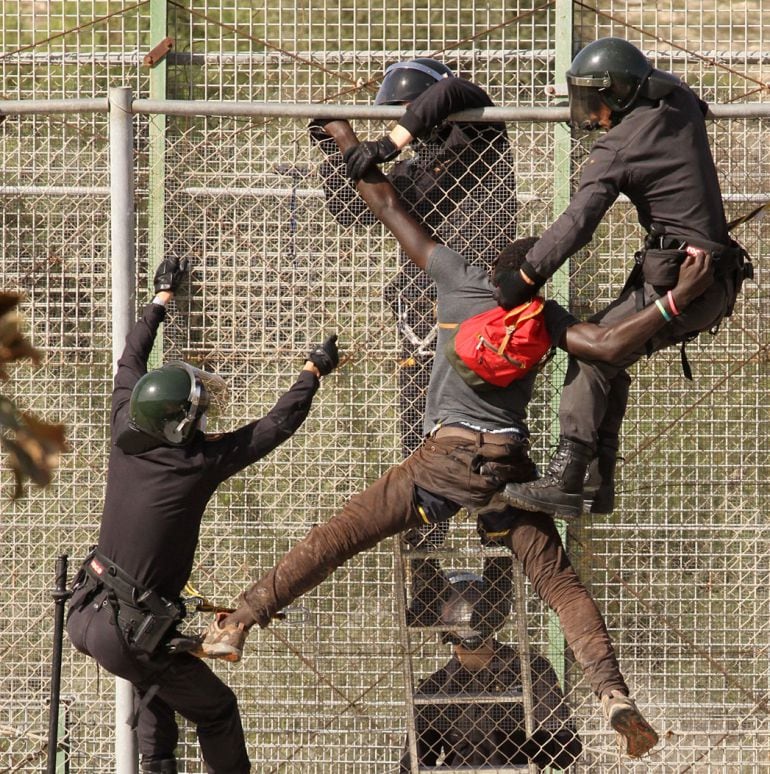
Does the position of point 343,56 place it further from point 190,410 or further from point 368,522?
point 368,522

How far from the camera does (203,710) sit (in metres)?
5.27

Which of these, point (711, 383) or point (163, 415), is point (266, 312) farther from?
point (711, 383)

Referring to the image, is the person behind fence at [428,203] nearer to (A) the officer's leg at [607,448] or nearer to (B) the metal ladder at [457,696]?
(B) the metal ladder at [457,696]

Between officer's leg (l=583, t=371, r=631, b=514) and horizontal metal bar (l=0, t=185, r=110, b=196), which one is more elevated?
horizontal metal bar (l=0, t=185, r=110, b=196)

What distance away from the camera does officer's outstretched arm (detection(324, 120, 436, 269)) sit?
5035 mm

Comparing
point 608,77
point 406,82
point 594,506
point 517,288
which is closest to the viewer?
point 608,77

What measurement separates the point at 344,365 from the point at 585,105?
6.89ft

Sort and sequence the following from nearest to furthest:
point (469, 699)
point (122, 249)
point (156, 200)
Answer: point (122, 249) → point (469, 699) → point (156, 200)

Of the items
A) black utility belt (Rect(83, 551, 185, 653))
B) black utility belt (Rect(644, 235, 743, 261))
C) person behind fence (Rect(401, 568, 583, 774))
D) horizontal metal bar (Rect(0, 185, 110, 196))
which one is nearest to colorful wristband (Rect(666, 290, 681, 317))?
black utility belt (Rect(644, 235, 743, 261))

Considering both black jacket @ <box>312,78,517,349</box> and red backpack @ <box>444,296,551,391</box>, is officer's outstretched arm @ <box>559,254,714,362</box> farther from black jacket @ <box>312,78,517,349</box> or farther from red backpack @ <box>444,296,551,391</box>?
black jacket @ <box>312,78,517,349</box>

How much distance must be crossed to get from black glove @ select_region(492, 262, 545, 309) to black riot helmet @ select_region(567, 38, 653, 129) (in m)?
0.64

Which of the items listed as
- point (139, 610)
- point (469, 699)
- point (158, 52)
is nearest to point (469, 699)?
point (469, 699)

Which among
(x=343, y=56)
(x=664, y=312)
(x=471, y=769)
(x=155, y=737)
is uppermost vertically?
(x=343, y=56)

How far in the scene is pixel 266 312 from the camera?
568cm
